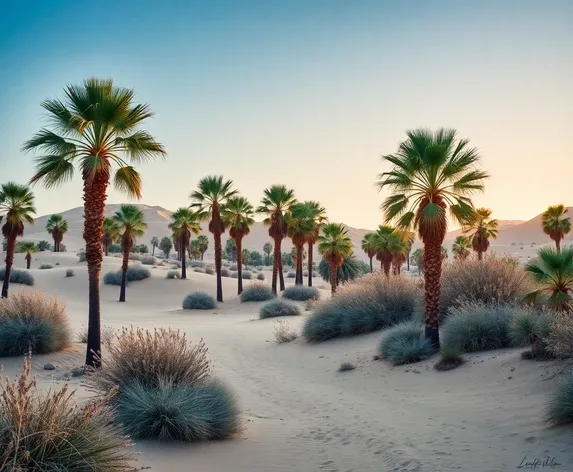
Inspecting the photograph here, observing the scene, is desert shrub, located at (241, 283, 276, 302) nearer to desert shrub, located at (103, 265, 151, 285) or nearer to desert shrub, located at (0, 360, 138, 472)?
desert shrub, located at (103, 265, 151, 285)

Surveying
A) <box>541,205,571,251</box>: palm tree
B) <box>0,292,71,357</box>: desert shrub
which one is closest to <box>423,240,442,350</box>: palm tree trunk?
<box>0,292,71,357</box>: desert shrub

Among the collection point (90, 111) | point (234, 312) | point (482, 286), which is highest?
point (90, 111)

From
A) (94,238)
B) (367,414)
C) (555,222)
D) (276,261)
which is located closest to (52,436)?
(367,414)

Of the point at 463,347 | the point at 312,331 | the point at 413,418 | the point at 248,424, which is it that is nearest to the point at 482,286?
the point at 463,347

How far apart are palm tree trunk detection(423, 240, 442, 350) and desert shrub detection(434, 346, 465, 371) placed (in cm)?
177

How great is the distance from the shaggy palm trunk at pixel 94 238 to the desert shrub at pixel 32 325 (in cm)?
184

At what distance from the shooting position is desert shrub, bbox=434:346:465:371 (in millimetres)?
13727

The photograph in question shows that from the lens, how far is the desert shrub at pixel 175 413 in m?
8.38

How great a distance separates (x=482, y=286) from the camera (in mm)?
19062

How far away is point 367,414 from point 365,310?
10318 mm

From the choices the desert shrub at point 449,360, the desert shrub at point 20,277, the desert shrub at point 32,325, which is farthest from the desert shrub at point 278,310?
the desert shrub at point 20,277

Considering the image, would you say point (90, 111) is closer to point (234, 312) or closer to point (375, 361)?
Result: point (375, 361)

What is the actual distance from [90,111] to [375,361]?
1127cm

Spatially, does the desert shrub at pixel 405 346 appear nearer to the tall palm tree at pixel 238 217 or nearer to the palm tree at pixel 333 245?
Result: the palm tree at pixel 333 245
